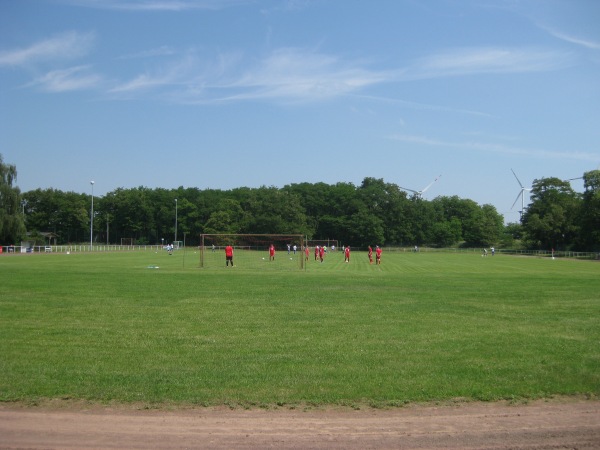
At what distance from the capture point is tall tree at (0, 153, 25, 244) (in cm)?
7444

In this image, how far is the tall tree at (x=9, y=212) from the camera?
74.4 metres

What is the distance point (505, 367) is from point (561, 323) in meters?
5.60

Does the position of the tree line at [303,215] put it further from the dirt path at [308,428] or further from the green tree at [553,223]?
the dirt path at [308,428]

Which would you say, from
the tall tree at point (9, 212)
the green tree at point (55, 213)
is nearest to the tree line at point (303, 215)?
the green tree at point (55, 213)

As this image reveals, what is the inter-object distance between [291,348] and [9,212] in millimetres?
77423

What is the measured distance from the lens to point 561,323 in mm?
14062

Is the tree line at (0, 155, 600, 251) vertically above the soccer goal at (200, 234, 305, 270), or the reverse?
the tree line at (0, 155, 600, 251)

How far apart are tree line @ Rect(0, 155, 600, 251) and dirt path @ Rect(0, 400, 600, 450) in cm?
10469

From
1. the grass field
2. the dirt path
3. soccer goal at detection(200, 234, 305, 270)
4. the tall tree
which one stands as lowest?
the dirt path

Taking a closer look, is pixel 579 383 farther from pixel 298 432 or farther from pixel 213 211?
pixel 213 211

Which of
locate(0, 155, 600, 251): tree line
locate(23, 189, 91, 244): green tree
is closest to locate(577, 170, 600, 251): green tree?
locate(0, 155, 600, 251): tree line

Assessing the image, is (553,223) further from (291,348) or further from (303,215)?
(291,348)

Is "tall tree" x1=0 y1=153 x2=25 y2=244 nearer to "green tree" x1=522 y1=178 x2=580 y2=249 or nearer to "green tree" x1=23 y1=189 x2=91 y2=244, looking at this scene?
"green tree" x1=23 y1=189 x2=91 y2=244

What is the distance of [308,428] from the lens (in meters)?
6.64
